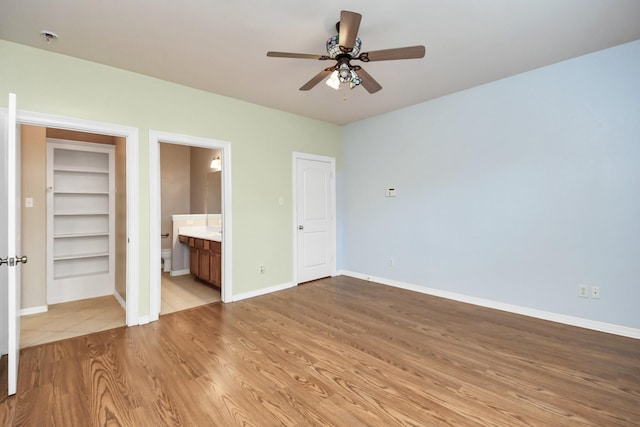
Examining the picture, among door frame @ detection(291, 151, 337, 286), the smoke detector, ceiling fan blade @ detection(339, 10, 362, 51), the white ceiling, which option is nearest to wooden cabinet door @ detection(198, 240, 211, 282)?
door frame @ detection(291, 151, 337, 286)

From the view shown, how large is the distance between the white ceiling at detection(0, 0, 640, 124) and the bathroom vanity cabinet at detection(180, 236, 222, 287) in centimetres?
230

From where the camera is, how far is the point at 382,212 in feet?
15.6

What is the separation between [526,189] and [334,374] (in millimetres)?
2926

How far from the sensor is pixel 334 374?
2.20m

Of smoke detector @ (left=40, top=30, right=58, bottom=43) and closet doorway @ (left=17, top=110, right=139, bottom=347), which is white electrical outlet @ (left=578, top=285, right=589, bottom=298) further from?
smoke detector @ (left=40, top=30, right=58, bottom=43)

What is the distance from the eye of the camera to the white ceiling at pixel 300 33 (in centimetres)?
216

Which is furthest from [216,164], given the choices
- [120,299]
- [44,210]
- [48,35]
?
[48,35]

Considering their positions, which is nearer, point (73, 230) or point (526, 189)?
point (526, 189)

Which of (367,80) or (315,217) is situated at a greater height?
(367,80)

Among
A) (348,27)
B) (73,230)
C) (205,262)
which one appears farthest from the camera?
(205,262)

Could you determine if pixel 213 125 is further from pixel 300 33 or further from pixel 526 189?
pixel 526 189

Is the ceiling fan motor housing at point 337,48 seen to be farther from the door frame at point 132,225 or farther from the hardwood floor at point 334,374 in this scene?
the hardwood floor at point 334,374

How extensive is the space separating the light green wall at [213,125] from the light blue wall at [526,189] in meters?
1.52

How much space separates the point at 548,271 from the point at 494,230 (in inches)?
26.7
